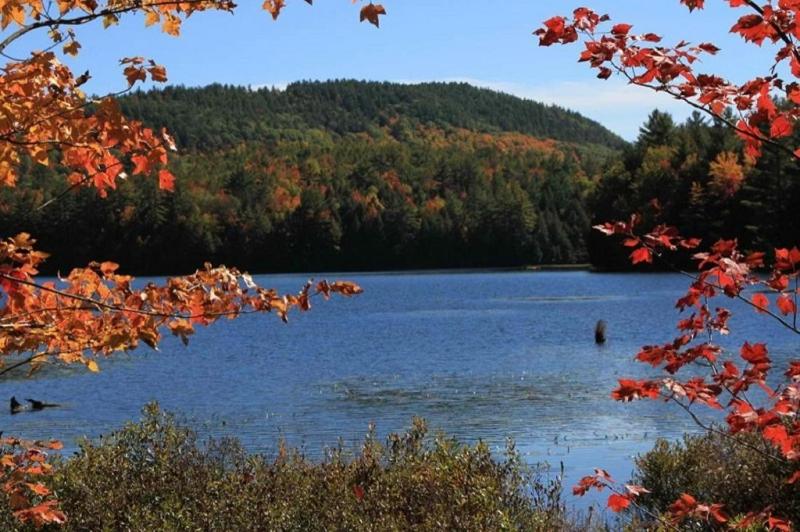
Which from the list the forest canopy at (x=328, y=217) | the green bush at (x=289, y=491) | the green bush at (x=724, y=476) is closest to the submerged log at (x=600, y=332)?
the green bush at (x=724, y=476)

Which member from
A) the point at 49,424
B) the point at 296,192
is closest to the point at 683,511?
the point at 49,424

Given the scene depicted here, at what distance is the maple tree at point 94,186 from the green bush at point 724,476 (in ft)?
20.9

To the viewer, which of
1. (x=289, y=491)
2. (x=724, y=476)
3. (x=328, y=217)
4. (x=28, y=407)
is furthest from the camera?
(x=328, y=217)

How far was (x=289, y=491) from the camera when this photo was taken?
386 inches

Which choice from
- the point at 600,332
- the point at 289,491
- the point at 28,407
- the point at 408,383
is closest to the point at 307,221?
the point at 600,332

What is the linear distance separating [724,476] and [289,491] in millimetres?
4924

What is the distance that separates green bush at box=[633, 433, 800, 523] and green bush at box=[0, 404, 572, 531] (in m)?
2.07

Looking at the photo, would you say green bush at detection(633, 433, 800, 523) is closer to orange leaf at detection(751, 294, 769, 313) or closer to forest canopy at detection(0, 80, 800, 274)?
orange leaf at detection(751, 294, 769, 313)

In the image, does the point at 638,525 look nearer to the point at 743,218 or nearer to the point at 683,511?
the point at 683,511

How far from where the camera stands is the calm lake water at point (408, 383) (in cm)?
2178

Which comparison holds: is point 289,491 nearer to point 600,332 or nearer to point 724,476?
point 724,476

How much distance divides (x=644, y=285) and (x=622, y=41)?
83.7m

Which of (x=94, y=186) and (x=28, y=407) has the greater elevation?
(x=94, y=186)

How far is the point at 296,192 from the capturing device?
172 m
